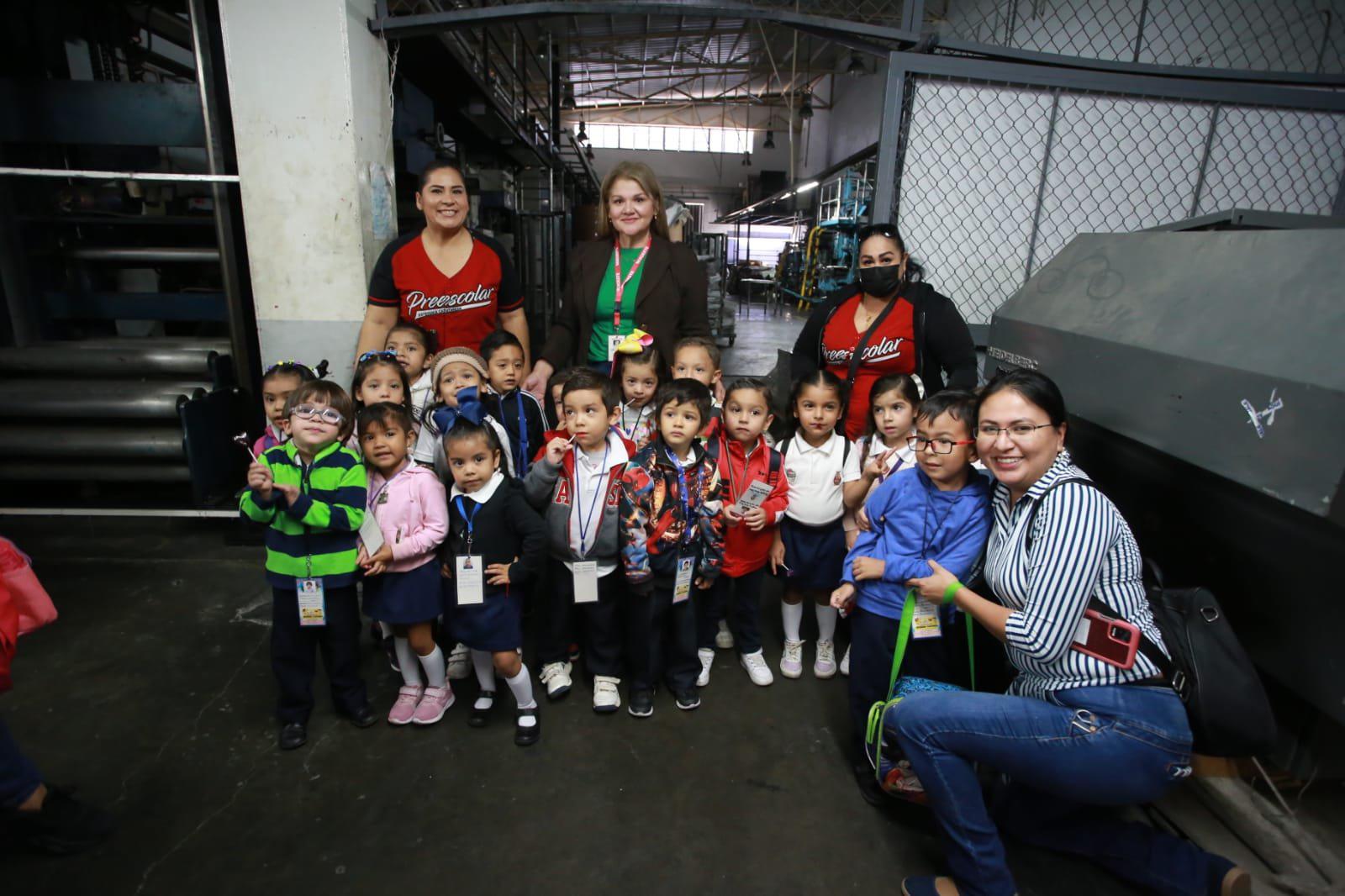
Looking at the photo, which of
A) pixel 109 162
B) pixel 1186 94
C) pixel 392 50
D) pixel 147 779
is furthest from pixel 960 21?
pixel 147 779

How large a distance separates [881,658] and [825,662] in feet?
2.25

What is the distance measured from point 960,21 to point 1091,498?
33.9 ft

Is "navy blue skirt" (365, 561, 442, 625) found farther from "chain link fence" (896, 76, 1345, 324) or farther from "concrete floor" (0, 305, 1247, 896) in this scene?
"chain link fence" (896, 76, 1345, 324)

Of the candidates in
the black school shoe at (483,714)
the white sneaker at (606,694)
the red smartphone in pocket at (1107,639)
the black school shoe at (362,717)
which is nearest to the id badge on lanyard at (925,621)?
the red smartphone in pocket at (1107,639)

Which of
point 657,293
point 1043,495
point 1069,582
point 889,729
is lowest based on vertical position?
point 889,729

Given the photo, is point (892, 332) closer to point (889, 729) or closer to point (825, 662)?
point (825, 662)

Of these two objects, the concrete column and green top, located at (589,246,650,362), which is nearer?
green top, located at (589,246,650,362)

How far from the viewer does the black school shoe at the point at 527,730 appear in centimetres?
230

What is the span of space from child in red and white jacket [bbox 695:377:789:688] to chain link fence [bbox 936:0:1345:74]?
11.7 feet

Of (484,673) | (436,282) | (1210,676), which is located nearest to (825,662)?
(484,673)

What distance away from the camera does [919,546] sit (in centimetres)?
202

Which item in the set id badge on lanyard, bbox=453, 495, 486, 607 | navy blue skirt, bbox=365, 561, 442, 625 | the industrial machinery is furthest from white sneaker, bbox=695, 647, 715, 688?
the industrial machinery

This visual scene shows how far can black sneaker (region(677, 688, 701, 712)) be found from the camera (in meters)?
2.50

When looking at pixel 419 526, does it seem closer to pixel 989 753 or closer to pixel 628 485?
pixel 628 485
